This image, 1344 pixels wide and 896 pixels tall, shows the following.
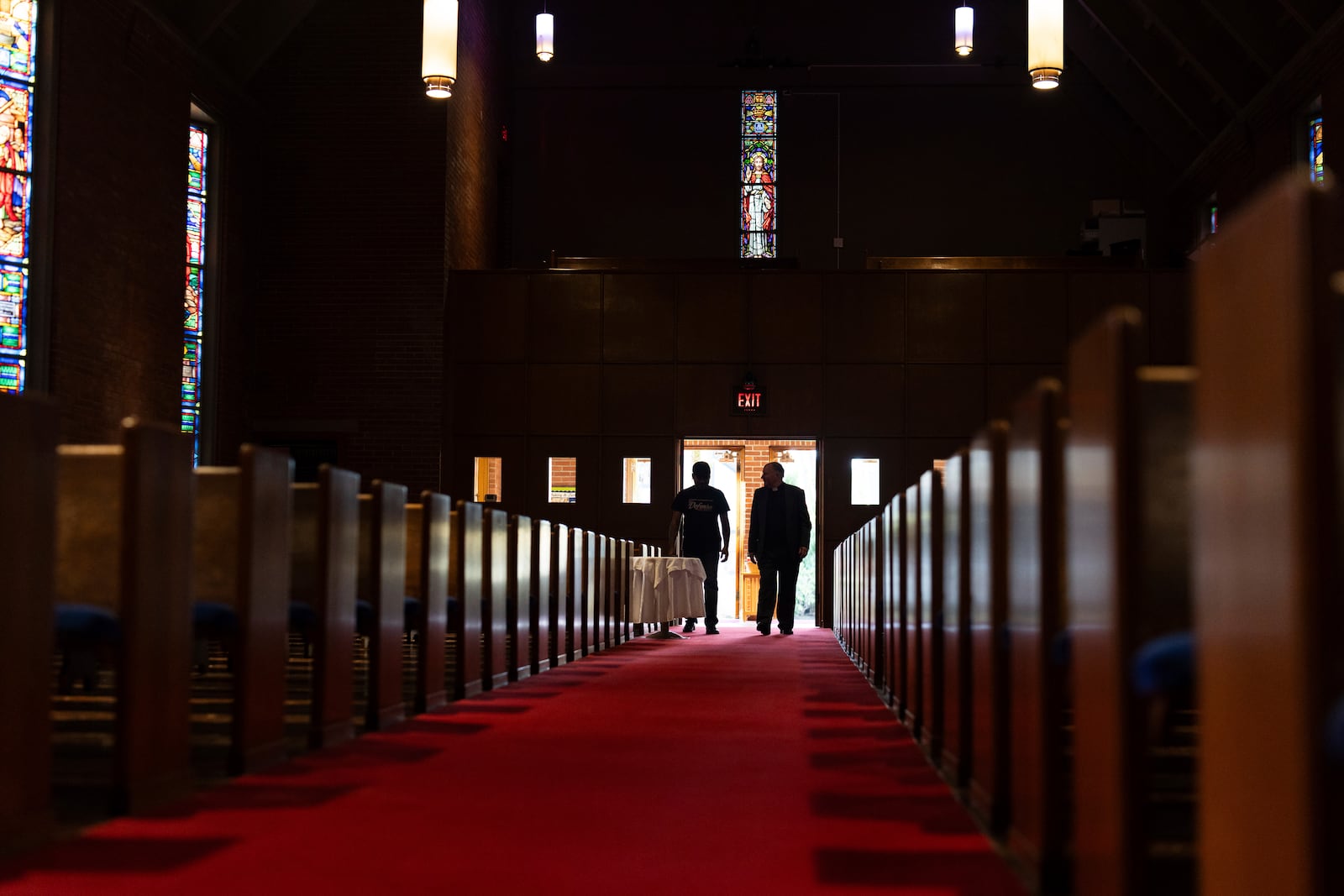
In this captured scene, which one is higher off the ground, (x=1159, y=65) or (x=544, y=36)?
(x=544, y=36)

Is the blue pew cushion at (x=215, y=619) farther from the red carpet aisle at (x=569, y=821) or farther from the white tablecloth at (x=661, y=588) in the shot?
the white tablecloth at (x=661, y=588)

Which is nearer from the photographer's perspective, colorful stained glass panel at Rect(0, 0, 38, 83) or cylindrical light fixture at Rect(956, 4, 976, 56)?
colorful stained glass panel at Rect(0, 0, 38, 83)

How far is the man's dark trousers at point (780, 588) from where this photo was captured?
10656 millimetres

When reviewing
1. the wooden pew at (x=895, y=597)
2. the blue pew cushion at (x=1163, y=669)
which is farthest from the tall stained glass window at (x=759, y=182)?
the blue pew cushion at (x=1163, y=669)

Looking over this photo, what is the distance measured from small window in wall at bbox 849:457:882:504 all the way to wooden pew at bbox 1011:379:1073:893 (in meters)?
11.6

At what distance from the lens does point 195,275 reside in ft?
43.3

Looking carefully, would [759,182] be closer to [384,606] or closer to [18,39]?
[18,39]

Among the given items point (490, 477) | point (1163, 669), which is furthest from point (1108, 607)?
point (490, 477)

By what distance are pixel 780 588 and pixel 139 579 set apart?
845cm

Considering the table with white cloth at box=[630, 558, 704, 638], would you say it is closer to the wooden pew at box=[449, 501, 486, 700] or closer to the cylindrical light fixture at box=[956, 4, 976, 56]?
the wooden pew at box=[449, 501, 486, 700]

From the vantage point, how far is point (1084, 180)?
16703mm

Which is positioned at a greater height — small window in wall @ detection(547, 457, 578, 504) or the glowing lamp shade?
the glowing lamp shade

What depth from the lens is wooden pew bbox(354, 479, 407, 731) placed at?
4570 mm

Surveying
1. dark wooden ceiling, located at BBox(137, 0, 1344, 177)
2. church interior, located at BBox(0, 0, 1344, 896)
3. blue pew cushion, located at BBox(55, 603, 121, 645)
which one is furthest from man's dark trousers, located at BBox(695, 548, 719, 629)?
blue pew cushion, located at BBox(55, 603, 121, 645)
